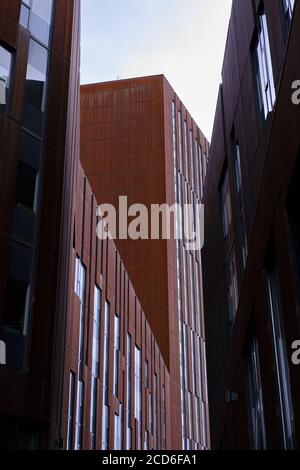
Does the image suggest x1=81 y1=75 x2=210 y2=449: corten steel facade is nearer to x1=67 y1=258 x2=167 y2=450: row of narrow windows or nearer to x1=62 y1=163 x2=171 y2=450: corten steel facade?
x1=67 y1=258 x2=167 y2=450: row of narrow windows

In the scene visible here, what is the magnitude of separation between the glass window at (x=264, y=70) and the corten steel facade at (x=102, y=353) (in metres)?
10.4

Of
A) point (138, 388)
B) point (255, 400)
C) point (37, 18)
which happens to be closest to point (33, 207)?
point (37, 18)

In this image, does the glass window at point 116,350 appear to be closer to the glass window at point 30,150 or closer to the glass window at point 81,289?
the glass window at point 81,289

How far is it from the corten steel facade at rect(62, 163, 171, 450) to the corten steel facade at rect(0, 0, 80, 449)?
513 cm

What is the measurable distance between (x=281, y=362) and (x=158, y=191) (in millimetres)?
54237

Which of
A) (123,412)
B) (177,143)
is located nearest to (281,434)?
(123,412)

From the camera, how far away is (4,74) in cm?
2203

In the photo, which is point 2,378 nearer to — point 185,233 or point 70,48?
point 70,48

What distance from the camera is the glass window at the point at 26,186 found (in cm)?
2144

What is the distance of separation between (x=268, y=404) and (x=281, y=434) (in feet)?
4.83

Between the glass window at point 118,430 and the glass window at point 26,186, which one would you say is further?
the glass window at point 118,430

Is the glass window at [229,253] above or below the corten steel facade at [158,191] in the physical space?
below

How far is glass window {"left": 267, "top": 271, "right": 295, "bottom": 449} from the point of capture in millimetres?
17641

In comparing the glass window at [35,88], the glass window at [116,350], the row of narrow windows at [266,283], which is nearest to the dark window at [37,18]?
the glass window at [35,88]
